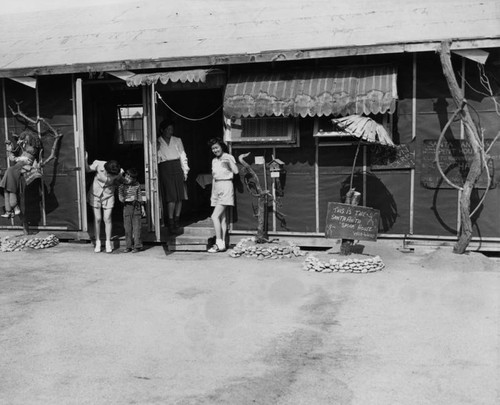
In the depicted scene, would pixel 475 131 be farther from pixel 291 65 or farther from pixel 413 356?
pixel 413 356

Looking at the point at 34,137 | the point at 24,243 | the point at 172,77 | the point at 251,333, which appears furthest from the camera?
the point at 34,137

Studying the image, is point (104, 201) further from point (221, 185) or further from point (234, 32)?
point (234, 32)

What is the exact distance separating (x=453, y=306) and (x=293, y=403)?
282cm

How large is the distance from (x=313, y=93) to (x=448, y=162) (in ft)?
7.47

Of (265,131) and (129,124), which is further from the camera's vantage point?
(129,124)

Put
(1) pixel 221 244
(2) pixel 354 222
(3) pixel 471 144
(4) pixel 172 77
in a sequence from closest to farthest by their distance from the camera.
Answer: (2) pixel 354 222
(3) pixel 471 144
(4) pixel 172 77
(1) pixel 221 244

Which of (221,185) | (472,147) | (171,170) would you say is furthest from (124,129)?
(472,147)

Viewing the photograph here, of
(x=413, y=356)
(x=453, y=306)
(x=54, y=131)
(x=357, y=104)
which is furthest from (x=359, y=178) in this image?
(x=54, y=131)

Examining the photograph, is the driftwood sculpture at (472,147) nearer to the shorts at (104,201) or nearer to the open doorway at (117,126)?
the shorts at (104,201)

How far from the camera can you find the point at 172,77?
343 inches

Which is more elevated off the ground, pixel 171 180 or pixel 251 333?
pixel 171 180

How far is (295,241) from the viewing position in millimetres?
9164

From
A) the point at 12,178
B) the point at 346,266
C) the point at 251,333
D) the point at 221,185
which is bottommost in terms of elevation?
the point at 251,333

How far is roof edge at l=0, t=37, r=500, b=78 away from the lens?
7828 mm
